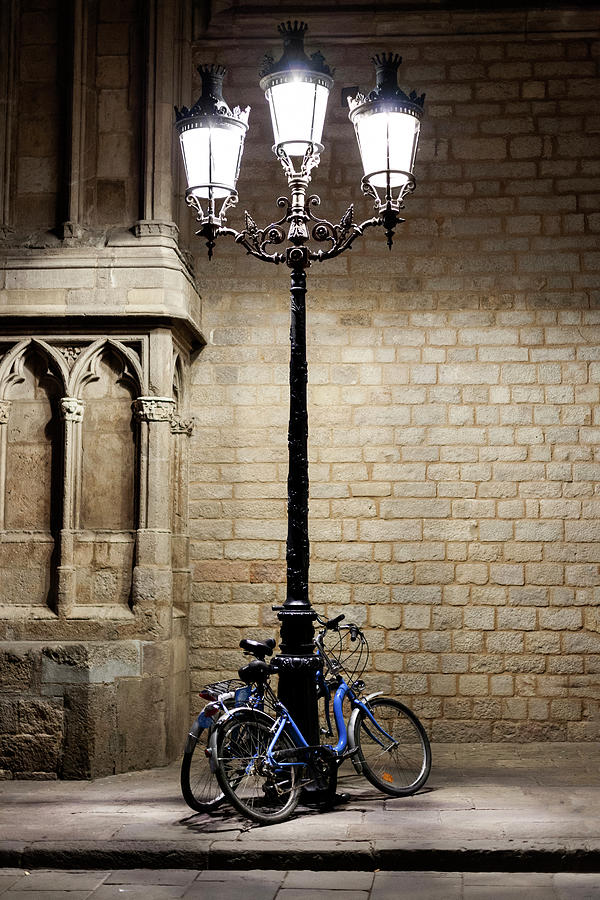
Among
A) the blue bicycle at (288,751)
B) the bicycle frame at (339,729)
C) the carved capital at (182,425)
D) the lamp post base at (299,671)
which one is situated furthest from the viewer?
the carved capital at (182,425)

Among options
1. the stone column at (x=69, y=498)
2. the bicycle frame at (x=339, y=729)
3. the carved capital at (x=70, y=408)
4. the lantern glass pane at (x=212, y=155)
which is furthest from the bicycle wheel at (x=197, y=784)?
the lantern glass pane at (x=212, y=155)

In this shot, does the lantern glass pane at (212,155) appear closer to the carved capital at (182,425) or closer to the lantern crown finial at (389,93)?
the lantern crown finial at (389,93)

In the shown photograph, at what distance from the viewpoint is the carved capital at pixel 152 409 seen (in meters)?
7.45

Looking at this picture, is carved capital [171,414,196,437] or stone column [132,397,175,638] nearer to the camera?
stone column [132,397,175,638]

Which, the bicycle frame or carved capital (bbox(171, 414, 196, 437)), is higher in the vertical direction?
carved capital (bbox(171, 414, 196, 437))

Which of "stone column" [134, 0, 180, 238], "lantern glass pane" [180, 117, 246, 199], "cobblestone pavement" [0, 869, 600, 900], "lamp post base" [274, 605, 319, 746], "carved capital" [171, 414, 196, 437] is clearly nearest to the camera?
"cobblestone pavement" [0, 869, 600, 900]

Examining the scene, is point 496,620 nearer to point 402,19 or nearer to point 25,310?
point 25,310

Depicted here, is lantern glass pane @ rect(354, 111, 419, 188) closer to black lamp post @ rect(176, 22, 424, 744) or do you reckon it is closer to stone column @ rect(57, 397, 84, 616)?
black lamp post @ rect(176, 22, 424, 744)

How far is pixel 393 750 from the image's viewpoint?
6.61 m

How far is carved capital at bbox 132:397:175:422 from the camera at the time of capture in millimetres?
7449

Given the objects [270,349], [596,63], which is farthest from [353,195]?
[596,63]

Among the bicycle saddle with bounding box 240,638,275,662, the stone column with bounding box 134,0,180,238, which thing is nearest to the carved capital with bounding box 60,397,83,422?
the stone column with bounding box 134,0,180,238

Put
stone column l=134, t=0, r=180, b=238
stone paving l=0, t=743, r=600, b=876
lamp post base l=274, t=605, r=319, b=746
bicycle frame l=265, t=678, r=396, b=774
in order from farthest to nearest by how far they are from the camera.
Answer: stone column l=134, t=0, r=180, b=238 < lamp post base l=274, t=605, r=319, b=746 < bicycle frame l=265, t=678, r=396, b=774 < stone paving l=0, t=743, r=600, b=876

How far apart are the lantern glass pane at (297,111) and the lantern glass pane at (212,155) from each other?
329 mm
